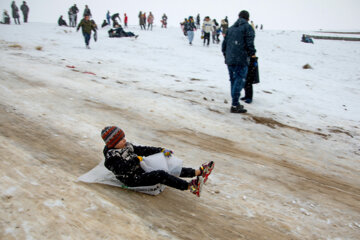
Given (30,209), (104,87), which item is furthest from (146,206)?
(104,87)

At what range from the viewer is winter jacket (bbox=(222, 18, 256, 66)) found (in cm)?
611

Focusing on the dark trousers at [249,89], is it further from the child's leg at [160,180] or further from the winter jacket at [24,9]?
the winter jacket at [24,9]

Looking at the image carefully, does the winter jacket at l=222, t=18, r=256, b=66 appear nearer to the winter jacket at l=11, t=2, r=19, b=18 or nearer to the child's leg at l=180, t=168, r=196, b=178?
the child's leg at l=180, t=168, r=196, b=178

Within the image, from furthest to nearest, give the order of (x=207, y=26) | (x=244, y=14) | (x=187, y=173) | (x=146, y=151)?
(x=207, y=26) < (x=244, y=14) < (x=146, y=151) < (x=187, y=173)

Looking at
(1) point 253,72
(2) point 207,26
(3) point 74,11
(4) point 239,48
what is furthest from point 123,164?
(3) point 74,11

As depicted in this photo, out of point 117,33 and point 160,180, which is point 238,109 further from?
point 117,33

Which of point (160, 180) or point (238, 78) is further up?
point (238, 78)

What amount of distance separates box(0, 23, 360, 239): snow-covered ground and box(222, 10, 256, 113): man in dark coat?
0.95 metres

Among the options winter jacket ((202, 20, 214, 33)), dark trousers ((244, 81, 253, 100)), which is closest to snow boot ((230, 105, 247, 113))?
dark trousers ((244, 81, 253, 100))

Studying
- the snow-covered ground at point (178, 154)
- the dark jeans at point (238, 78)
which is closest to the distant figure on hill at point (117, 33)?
the snow-covered ground at point (178, 154)

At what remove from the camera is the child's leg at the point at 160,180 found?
113 inches

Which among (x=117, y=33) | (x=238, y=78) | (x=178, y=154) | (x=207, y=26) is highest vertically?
(x=207, y=26)

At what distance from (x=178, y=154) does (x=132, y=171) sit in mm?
1259

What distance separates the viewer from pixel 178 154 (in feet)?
13.6
